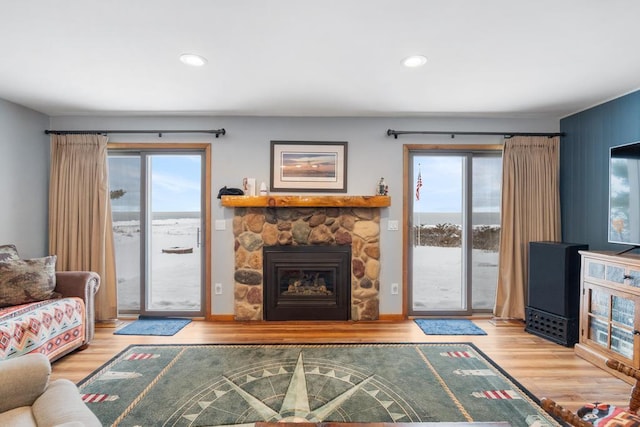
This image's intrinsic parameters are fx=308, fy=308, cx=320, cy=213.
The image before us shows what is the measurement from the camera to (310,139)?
3.70 m

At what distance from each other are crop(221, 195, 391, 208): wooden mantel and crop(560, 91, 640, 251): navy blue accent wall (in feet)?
6.79

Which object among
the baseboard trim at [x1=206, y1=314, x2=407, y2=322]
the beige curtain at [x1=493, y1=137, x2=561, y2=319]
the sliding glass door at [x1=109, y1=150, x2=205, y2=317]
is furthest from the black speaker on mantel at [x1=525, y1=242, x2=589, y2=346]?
the sliding glass door at [x1=109, y1=150, x2=205, y2=317]

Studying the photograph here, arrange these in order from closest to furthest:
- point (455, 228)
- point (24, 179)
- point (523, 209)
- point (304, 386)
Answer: point (304, 386) < point (24, 179) < point (523, 209) < point (455, 228)

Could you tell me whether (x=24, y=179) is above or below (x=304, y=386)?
above

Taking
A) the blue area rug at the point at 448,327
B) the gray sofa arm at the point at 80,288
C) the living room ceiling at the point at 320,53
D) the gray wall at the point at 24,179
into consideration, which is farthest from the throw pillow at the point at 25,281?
the blue area rug at the point at 448,327

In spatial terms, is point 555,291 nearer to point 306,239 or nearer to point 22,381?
point 306,239

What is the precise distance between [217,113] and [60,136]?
186 cm

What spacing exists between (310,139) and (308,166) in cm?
33

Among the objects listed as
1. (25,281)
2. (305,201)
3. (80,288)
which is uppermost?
(305,201)

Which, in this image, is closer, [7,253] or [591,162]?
[7,253]

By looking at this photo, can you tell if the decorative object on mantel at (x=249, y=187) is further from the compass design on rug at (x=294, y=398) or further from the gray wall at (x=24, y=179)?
the gray wall at (x=24, y=179)

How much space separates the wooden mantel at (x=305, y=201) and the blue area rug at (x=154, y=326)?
1.46 m

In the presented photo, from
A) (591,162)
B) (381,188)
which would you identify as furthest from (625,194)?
(381,188)

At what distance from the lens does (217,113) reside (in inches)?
142
